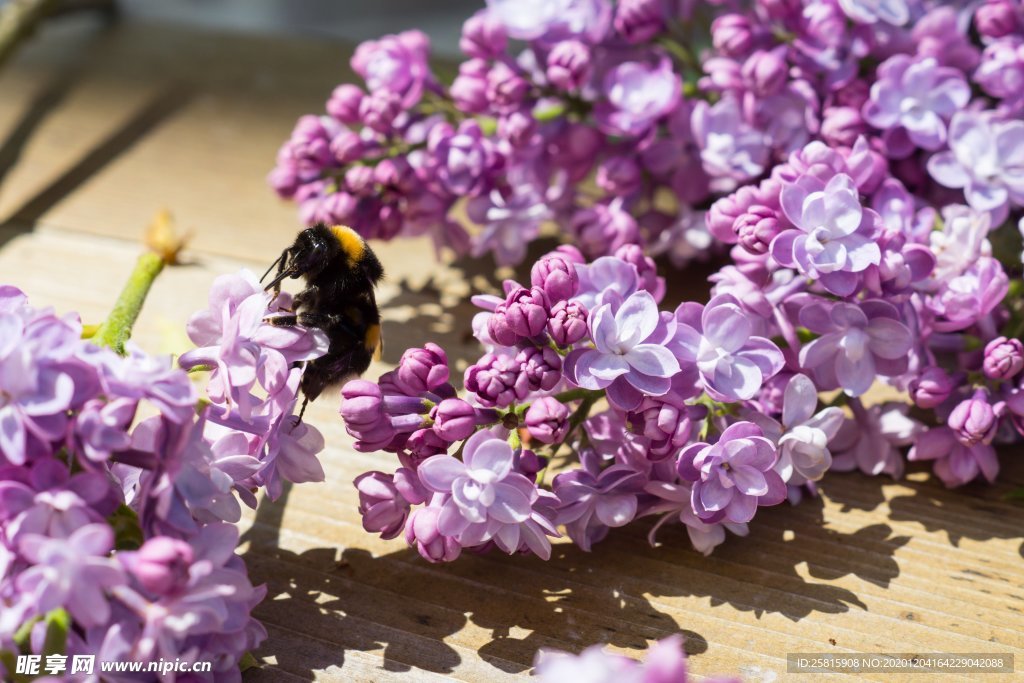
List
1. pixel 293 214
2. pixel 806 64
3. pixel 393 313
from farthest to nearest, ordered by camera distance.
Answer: pixel 293 214 < pixel 393 313 < pixel 806 64

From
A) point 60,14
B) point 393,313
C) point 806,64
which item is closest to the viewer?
point 806,64

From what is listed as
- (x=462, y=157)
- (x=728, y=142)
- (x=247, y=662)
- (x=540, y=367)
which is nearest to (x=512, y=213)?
(x=462, y=157)

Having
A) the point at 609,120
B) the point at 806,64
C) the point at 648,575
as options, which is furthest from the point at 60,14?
the point at 648,575

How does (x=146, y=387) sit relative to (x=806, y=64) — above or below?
below

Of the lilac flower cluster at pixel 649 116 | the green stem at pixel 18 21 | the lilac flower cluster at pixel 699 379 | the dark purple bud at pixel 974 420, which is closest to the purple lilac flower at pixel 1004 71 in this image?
the lilac flower cluster at pixel 649 116

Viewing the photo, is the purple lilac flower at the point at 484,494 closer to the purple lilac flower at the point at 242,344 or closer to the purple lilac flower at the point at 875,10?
the purple lilac flower at the point at 242,344

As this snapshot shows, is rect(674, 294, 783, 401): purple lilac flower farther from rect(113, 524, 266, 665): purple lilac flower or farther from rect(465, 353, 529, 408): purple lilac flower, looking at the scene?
rect(113, 524, 266, 665): purple lilac flower

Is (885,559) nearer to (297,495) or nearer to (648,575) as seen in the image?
(648,575)

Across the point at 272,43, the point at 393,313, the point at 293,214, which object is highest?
the point at 272,43
